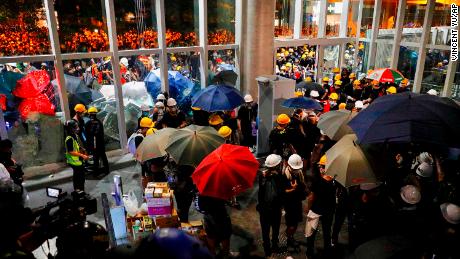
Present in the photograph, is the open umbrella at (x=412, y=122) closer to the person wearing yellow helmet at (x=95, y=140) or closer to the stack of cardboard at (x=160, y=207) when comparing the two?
the stack of cardboard at (x=160, y=207)

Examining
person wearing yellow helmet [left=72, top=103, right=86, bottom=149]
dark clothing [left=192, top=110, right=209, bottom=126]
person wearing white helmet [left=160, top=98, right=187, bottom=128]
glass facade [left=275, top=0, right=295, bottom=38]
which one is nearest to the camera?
person wearing yellow helmet [left=72, top=103, right=86, bottom=149]

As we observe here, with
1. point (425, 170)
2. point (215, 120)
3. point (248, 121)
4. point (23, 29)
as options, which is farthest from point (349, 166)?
point (23, 29)

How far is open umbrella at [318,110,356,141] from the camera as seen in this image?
6.16 meters

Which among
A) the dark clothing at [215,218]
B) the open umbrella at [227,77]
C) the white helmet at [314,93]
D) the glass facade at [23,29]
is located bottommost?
the dark clothing at [215,218]

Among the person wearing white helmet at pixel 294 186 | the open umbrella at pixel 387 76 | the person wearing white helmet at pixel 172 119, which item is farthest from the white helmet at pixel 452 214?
the open umbrella at pixel 387 76

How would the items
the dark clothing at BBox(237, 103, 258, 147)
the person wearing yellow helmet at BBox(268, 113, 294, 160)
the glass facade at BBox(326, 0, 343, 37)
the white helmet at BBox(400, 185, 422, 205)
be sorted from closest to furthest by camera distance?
1. the white helmet at BBox(400, 185, 422, 205)
2. the person wearing yellow helmet at BBox(268, 113, 294, 160)
3. the dark clothing at BBox(237, 103, 258, 147)
4. the glass facade at BBox(326, 0, 343, 37)

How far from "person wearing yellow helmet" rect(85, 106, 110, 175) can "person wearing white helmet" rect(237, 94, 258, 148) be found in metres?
3.41

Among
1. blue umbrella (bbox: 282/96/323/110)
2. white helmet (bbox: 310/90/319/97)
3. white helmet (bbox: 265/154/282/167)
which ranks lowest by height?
white helmet (bbox: 265/154/282/167)

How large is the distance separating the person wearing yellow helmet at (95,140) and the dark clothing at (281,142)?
3.94m

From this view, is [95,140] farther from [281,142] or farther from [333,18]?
[333,18]

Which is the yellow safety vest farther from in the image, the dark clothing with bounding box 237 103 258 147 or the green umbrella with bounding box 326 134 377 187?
the green umbrella with bounding box 326 134 377 187

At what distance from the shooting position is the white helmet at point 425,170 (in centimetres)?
523

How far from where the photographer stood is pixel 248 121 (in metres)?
9.22

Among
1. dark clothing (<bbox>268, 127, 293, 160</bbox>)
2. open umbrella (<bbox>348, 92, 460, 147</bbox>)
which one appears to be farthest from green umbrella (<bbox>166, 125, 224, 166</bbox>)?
open umbrella (<bbox>348, 92, 460, 147</bbox>)
